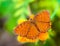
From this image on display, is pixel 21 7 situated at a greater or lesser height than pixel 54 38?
greater

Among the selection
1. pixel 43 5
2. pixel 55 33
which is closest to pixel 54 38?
pixel 55 33

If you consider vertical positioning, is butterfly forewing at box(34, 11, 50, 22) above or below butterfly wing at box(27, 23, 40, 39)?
above

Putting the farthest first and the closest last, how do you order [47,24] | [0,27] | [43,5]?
1. [0,27]
2. [43,5]
3. [47,24]

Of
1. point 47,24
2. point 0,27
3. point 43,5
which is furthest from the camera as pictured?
point 0,27

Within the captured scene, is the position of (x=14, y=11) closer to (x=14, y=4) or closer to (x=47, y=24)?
(x=14, y=4)

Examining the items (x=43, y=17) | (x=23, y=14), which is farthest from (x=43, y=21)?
(x=23, y=14)
